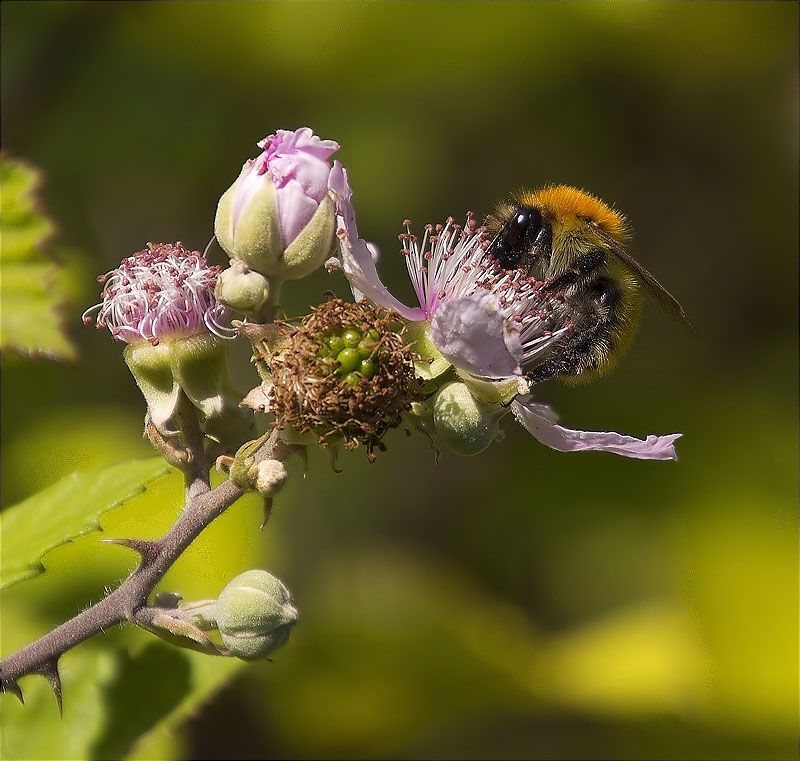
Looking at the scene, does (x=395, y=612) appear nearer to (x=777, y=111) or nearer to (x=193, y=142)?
(x=193, y=142)

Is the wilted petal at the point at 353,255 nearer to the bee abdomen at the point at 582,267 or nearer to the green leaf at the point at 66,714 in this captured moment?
the bee abdomen at the point at 582,267

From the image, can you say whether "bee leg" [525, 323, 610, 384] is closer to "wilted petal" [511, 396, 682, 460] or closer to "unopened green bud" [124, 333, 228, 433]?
"wilted petal" [511, 396, 682, 460]

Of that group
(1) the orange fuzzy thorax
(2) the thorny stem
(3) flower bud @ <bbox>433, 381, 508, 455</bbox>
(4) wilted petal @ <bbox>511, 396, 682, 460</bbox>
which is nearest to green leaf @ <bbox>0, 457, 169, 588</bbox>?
(2) the thorny stem

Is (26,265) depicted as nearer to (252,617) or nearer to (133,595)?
(133,595)

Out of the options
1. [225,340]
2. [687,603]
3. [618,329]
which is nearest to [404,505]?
[687,603]

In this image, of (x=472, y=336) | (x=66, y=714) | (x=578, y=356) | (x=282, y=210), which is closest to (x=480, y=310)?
(x=472, y=336)
